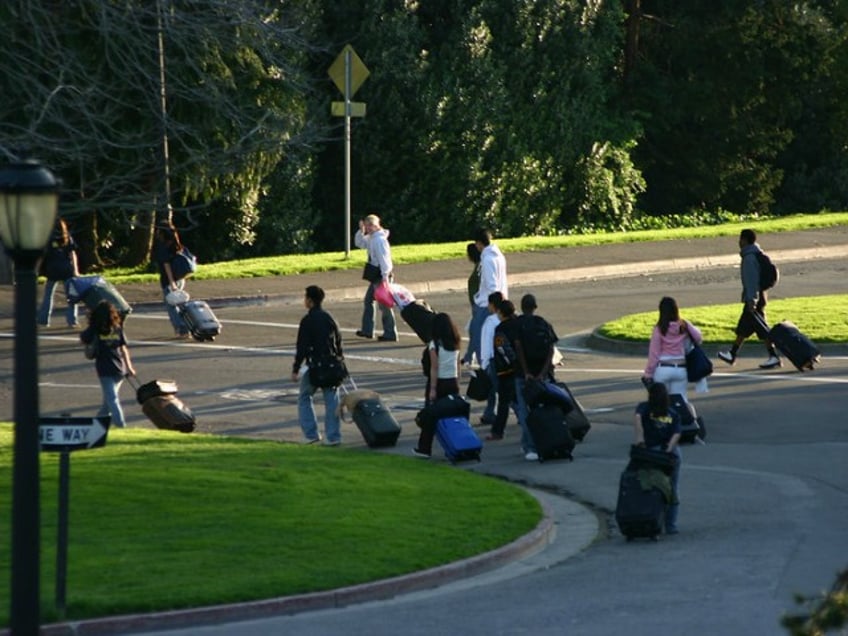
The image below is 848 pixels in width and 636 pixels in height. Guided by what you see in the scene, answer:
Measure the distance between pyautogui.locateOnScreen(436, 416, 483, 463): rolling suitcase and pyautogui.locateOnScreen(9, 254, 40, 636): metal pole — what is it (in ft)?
28.5

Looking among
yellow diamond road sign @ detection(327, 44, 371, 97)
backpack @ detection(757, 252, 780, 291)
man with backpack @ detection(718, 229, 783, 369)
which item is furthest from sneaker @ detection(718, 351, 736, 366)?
yellow diamond road sign @ detection(327, 44, 371, 97)

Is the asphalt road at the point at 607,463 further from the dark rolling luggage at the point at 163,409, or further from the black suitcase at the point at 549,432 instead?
the dark rolling luggage at the point at 163,409

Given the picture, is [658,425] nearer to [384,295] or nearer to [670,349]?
[670,349]

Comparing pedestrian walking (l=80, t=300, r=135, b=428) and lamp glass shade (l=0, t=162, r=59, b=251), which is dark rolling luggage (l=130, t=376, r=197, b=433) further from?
lamp glass shade (l=0, t=162, r=59, b=251)

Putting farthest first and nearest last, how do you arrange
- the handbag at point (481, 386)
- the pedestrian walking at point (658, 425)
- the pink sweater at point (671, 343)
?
1. the handbag at point (481, 386)
2. the pink sweater at point (671, 343)
3. the pedestrian walking at point (658, 425)

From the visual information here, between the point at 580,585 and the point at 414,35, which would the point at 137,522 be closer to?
the point at 580,585

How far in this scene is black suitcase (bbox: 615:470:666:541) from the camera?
1428cm

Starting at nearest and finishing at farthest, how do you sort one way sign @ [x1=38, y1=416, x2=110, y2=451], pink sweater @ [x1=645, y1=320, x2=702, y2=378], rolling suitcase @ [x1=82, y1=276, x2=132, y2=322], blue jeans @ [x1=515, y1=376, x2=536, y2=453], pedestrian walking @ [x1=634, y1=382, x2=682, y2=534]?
one way sign @ [x1=38, y1=416, x2=110, y2=451] < pedestrian walking @ [x1=634, y1=382, x2=682, y2=534] < blue jeans @ [x1=515, y1=376, x2=536, y2=453] < pink sweater @ [x1=645, y1=320, x2=702, y2=378] < rolling suitcase @ [x1=82, y1=276, x2=132, y2=322]

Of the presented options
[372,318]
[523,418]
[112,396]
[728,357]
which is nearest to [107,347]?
[112,396]

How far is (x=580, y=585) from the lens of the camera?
41.8 ft

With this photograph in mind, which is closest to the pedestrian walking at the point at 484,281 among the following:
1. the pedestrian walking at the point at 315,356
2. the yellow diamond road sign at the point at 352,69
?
the pedestrian walking at the point at 315,356

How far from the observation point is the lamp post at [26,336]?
9.34 meters

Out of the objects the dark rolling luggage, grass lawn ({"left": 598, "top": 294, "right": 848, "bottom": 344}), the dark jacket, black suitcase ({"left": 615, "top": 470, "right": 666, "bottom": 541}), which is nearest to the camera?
black suitcase ({"left": 615, "top": 470, "right": 666, "bottom": 541})

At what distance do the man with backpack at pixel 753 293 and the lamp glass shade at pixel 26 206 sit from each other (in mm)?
14739
